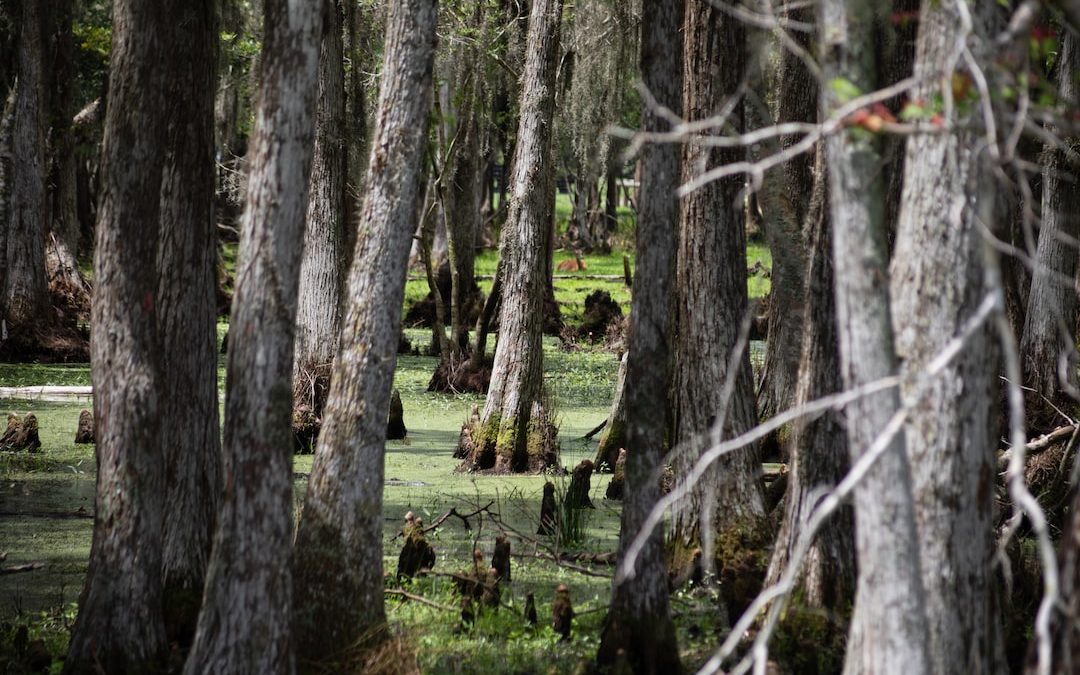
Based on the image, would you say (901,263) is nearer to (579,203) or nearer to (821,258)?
(821,258)

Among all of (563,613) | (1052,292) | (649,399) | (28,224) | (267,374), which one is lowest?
(563,613)

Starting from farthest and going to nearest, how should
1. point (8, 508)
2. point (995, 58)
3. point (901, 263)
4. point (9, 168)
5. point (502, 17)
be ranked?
point (502, 17), point (9, 168), point (8, 508), point (901, 263), point (995, 58)

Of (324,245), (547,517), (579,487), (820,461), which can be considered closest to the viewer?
(820,461)

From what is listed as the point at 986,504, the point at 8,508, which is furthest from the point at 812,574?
the point at 8,508

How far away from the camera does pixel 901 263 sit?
17.1 ft

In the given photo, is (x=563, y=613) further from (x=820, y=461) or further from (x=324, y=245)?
(x=324, y=245)

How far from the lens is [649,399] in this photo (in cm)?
691

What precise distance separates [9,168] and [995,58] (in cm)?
1456

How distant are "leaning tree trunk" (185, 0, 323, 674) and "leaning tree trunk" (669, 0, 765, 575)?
3.32 m

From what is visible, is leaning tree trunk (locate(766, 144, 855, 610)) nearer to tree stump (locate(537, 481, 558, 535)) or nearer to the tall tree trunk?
the tall tree trunk

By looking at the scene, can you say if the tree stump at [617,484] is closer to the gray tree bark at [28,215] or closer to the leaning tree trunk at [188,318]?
the leaning tree trunk at [188,318]

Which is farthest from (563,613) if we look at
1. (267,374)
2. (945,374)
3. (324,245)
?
(324,245)

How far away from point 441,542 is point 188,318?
10.2 feet

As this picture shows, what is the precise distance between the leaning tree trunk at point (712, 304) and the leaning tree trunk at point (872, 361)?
3.85 meters
